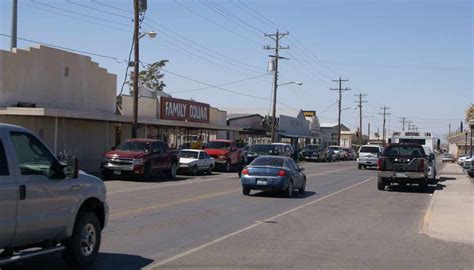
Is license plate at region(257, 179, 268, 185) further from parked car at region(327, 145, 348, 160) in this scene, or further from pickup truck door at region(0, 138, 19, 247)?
parked car at region(327, 145, 348, 160)

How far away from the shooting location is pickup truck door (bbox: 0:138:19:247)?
22.1 feet

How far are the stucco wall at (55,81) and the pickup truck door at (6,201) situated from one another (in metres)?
21.7

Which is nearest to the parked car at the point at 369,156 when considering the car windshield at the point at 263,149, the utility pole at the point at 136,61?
the car windshield at the point at 263,149

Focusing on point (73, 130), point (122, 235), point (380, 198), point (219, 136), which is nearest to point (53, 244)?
point (122, 235)

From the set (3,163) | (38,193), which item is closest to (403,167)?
(38,193)

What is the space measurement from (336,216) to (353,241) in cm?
412

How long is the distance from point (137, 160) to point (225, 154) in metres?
11.5

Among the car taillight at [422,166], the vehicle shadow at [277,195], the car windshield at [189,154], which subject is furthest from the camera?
the car windshield at [189,154]

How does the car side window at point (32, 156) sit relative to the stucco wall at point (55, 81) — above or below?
below

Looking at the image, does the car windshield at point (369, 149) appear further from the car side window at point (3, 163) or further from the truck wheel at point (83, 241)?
the car side window at point (3, 163)

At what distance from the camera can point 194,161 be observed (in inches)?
1288

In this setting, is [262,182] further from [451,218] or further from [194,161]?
[194,161]

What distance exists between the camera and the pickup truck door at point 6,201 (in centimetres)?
675

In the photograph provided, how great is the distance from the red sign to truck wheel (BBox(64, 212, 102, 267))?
109ft
